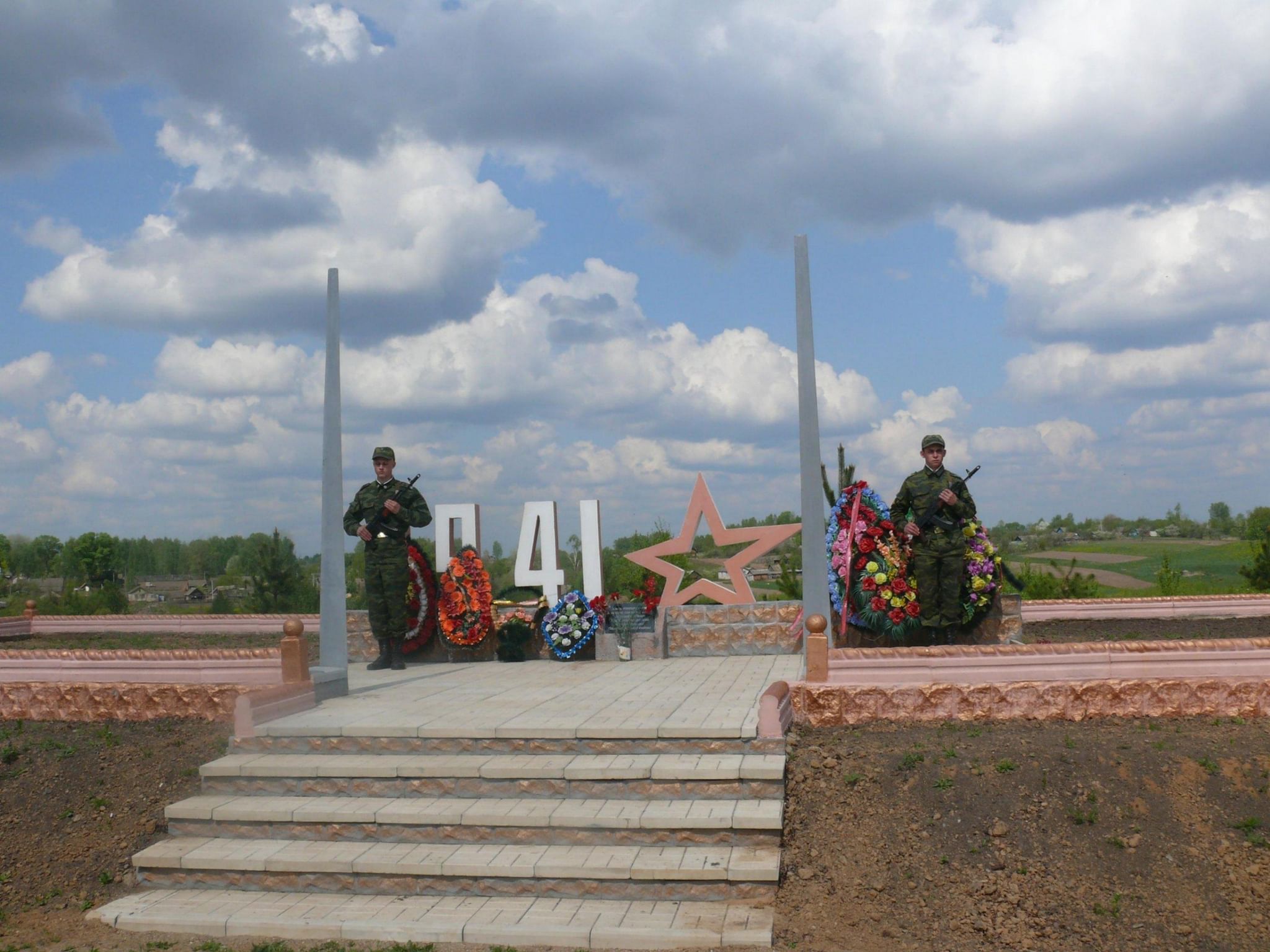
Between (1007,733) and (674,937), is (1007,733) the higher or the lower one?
the higher one

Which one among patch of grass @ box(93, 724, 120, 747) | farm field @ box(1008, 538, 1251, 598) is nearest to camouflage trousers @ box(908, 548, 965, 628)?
patch of grass @ box(93, 724, 120, 747)

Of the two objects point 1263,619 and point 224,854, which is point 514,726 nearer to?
point 224,854

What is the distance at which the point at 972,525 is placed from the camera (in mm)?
10086

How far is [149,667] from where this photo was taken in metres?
8.85

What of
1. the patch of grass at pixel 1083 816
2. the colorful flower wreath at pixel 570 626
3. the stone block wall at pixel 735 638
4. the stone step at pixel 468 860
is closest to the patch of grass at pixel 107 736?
the stone step at pixel 468 860

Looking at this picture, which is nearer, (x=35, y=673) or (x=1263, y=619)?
(x=35, y=673)

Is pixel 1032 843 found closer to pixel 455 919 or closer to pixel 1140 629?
pixel 455 919

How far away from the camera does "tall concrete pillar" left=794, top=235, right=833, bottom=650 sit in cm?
845

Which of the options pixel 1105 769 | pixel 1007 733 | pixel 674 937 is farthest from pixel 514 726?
pixel 1105 769

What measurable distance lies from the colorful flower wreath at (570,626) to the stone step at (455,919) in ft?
19.4

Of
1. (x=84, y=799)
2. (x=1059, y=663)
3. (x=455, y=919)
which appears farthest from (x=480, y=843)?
(x=1059, y=663)

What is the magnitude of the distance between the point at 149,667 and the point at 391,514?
9.84 ft

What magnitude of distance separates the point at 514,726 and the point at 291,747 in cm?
164

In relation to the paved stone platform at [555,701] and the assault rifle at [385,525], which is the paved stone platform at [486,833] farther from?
the assault rifle at [385,525]
